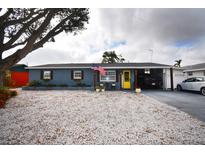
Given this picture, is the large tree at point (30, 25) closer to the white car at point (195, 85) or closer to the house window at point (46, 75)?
the house window at point (46, 75)

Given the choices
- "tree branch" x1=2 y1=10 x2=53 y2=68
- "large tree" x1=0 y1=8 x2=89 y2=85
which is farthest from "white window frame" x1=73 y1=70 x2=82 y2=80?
"tree branch" x1=2 y1=10 x2=53 y2=68

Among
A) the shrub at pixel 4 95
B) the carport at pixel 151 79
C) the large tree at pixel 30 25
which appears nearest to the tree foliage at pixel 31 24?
the large tree at pixel 30 25

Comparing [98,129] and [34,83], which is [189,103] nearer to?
[98,129]

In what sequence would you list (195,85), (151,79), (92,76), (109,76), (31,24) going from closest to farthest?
(31,24) < (195,85) < (92,76) < (109,76) < (151,79)

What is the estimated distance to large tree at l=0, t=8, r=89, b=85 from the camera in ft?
17.2

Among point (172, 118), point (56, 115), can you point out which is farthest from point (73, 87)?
point (172, 118)

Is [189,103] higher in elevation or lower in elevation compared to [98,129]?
higher

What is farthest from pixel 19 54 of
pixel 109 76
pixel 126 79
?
pixel 126 79

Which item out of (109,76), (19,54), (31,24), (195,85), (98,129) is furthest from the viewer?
(109,76)

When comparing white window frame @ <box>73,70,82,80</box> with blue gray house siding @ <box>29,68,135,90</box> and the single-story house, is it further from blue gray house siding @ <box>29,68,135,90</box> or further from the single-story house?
blue gray house siding @ <box>29,68,135,90</box>

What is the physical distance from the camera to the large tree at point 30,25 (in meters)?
5.25

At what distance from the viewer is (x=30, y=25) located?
6547 mm

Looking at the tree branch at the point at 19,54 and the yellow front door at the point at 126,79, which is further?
the yellow front door at the point at 126,79

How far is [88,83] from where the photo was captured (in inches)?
548
